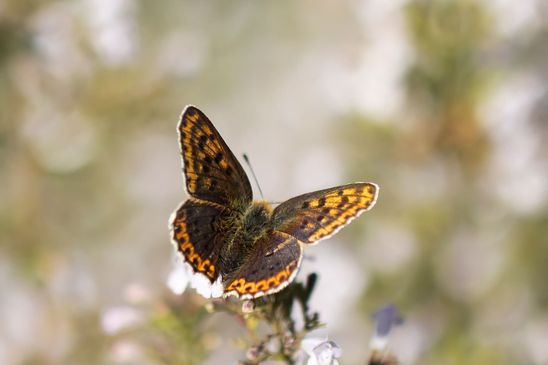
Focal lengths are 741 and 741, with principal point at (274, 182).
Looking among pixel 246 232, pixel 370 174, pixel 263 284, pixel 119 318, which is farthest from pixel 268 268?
pixel 370 174

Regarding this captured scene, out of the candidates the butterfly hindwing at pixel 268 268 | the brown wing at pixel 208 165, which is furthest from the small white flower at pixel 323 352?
the brown wing at pixel 208 165

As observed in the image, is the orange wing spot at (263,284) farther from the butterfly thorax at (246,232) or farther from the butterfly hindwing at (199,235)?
the butterfly thorax at (246,232)

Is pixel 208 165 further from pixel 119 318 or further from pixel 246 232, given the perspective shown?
pixel 119 318

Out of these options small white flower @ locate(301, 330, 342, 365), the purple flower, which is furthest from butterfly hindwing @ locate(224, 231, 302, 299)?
the purple flower

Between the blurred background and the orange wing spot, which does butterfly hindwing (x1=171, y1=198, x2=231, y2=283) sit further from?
the blurred background

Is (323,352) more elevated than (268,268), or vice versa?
(268,268)

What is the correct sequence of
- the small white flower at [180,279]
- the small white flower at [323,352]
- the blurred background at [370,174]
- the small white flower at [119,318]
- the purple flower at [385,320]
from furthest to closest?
the blurred background at [370,174] < the small white flower at [119,318] < the purple flower at [385,320] < the small white flower at [180,279] < the small white flower at [323,352]
